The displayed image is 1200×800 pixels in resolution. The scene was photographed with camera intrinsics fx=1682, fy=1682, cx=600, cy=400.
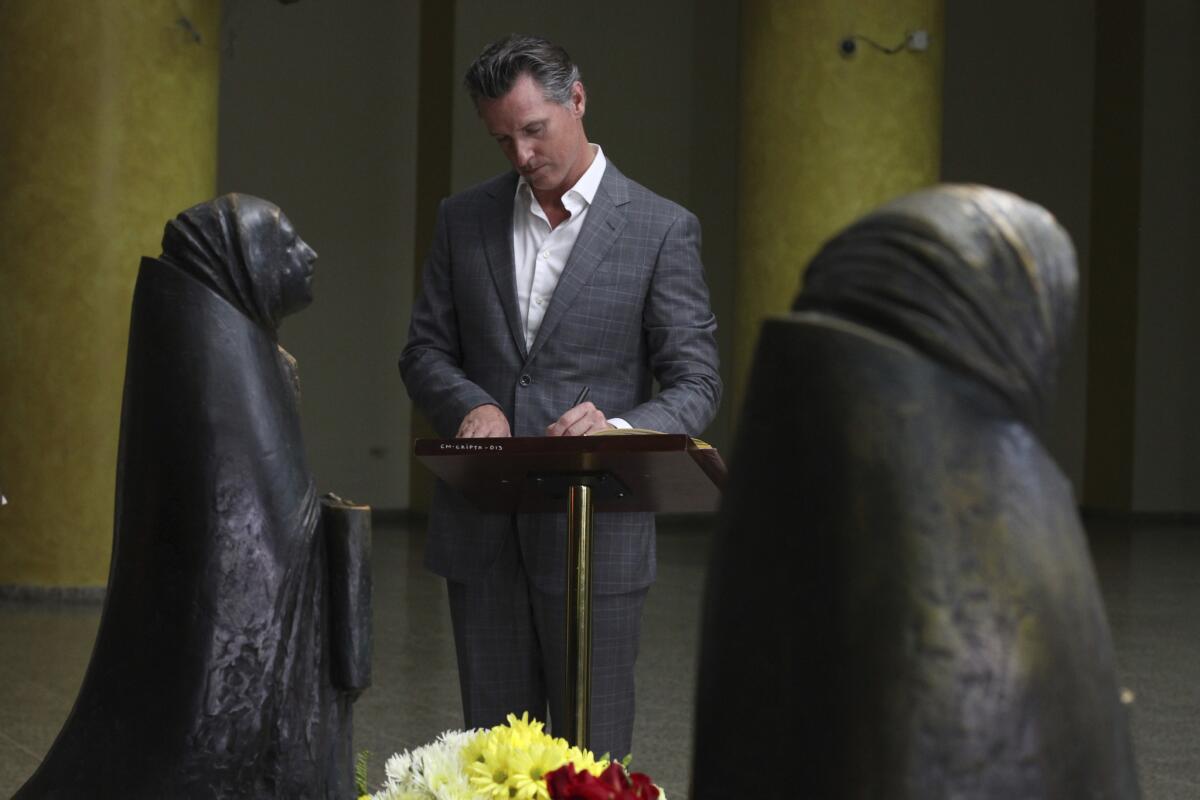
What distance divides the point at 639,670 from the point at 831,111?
4256 millimetres

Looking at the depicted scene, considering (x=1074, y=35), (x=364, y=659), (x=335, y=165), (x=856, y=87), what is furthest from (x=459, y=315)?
(x=1074, y=35)

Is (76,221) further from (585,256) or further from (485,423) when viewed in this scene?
(485,423)

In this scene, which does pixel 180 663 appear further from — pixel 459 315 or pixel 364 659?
pixel 459 315

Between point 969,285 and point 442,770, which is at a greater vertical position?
point 969,285

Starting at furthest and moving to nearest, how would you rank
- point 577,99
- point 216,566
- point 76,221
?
1. point 76,221
2. point 577,99
3. point 216,566

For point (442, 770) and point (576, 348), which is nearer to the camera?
point (442, 770)

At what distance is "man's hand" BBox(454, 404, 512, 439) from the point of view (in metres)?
3.17

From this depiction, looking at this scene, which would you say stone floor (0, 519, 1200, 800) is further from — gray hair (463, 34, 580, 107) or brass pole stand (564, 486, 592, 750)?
gray hair (463, 34, 580, 107)

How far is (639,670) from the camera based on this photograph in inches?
296

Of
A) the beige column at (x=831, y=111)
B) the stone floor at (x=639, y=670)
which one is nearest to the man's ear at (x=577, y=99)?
the stone floor at (x=639, y=670)

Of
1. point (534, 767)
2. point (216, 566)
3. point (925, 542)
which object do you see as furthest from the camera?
point (534, 767)

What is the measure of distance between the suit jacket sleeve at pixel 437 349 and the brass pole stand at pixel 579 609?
436 millimetres

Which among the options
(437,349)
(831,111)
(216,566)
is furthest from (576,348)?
(831,111)

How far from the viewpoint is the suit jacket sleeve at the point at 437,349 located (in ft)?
11.3
